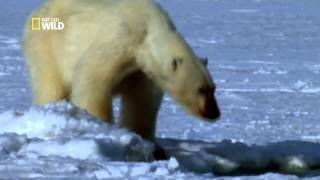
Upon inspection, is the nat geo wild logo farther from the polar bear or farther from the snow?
the snow

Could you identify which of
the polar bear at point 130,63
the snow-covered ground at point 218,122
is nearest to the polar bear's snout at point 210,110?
the polar bear at point 130,63

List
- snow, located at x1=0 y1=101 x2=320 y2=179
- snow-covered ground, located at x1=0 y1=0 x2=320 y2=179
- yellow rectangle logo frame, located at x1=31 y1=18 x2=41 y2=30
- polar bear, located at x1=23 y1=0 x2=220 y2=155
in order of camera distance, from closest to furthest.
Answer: snow, located at x1=0 y1=101 x2=320 y2=179, snow-covered ground, located at x1=0 y1=0 x2=320 y2=179, polar bear, located at x1=23 y1=0 x2=220 y2=155, yellow rectangle logo frame, located at x1=31 y1=18 x2=41 y2=30

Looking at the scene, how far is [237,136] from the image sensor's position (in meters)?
7.23

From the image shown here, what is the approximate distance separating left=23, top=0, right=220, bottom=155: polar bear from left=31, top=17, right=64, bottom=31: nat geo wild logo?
0.04m

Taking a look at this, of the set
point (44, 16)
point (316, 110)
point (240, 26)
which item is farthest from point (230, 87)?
point (240, 26)

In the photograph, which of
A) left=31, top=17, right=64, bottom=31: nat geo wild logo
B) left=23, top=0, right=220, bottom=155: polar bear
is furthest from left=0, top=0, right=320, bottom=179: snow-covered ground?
left=31, top=17, right=64, bottom=31: nat geo wild logo

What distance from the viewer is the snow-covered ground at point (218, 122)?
153 inches

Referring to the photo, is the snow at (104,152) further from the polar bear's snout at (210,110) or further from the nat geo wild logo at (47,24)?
the nat geo wild logo at (47,24)

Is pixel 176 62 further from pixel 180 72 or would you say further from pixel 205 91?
pixel 205 91

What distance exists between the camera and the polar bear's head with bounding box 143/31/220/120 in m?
5.43

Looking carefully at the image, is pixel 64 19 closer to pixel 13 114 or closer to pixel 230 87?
pixel 13 114

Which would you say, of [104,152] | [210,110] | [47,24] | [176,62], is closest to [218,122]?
[210,110]

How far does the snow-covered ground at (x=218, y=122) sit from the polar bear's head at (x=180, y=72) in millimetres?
291

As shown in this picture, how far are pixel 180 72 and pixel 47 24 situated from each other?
1114 mm
